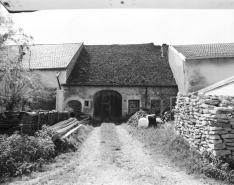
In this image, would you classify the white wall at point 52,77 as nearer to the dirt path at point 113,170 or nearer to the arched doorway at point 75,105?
the arched doorway at point 75,105

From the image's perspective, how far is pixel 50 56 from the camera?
2164cm

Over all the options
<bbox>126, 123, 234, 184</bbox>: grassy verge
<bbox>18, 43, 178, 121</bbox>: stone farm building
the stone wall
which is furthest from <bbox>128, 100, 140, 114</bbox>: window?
<bbox>126, 123, 234, 184</bbox>: grassy verge

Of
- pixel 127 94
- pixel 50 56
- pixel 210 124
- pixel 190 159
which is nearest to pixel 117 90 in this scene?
pixel 127 94

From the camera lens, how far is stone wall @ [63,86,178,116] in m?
→ 18.9

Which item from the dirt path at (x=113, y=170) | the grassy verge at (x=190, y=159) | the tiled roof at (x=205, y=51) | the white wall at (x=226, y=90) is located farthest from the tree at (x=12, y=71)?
the tiled roof at (x=205, y=51)

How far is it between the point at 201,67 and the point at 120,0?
1662 cm

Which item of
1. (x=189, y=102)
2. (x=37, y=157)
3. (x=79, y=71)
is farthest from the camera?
(x=79, y=71)

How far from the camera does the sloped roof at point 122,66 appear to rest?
1939 cm

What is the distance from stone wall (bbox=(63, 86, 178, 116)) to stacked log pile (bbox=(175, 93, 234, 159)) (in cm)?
991

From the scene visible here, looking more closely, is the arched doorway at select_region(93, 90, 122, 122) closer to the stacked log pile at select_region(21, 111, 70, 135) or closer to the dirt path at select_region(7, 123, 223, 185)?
the stacked log pile at select_region(21, 111, 70, 135)

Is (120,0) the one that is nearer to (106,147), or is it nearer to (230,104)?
(230,104)

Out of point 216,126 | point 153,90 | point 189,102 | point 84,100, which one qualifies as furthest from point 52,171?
point 153,90

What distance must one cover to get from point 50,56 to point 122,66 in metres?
7.94

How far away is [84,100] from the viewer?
1892 cm
